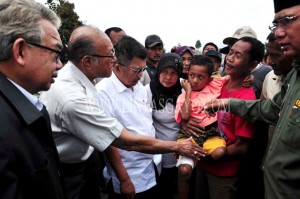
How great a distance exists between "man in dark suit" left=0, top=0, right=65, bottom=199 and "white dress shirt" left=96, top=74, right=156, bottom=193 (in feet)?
3.65

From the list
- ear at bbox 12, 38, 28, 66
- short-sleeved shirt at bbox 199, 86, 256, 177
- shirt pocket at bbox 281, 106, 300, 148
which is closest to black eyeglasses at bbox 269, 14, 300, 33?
shirt pocket at bbox 281, 106, 300, 148

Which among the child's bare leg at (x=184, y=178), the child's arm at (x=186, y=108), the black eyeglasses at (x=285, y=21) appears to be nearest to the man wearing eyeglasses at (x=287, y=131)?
the black eyeglasses at (x=285, y=21)

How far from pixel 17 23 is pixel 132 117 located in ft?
5.09

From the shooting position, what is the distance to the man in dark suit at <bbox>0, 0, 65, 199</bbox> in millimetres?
1104

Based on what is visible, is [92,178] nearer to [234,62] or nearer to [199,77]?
[199,77]

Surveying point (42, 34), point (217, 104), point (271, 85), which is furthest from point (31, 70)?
point (271, 85)

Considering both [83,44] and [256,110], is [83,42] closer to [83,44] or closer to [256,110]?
[83,44]

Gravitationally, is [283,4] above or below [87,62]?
above

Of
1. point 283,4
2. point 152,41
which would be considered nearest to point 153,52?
point 152,41

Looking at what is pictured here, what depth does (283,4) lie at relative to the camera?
6.06 ft

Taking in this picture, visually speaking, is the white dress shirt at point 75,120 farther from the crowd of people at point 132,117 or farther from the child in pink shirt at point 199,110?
the child in pink shirt at point 199,110

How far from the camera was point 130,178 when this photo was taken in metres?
2.61

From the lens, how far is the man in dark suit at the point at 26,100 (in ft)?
3.62

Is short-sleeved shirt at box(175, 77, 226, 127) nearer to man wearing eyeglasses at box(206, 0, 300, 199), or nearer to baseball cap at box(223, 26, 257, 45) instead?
man wearing eyeglasses at box(206, 0, 300, 199)
